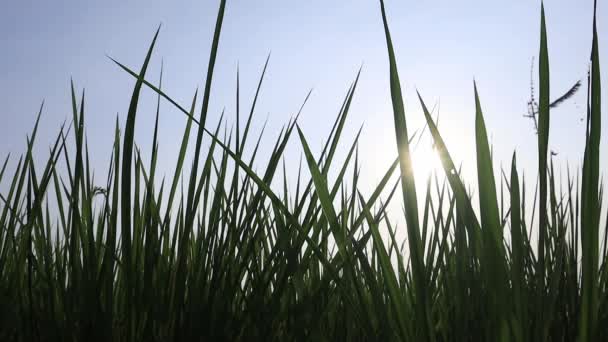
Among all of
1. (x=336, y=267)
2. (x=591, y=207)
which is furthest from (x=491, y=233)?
(x=336, y=267)

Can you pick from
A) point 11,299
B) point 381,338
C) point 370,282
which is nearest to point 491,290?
point 370,282

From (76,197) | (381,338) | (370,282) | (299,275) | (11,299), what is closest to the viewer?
(370,282)

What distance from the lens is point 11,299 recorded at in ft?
4.04

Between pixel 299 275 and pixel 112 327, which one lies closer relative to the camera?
pixel 112 327

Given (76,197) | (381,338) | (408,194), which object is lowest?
(381,338)

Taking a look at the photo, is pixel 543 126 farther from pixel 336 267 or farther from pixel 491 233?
pixel 336 267

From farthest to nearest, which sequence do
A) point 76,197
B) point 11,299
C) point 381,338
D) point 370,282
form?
1. point 11,299
2. point 76,197
3. point 381,338
4. point 370,282

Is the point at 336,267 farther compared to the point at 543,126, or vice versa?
the point at 336,267

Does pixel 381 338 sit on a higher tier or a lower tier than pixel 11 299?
lower

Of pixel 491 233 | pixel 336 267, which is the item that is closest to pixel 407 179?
pixel 491 233

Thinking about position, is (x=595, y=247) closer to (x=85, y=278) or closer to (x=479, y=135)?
(x=479, y=135)

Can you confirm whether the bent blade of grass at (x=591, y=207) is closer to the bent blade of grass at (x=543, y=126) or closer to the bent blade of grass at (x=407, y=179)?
the bent blade of grass at (x=543, y=126)

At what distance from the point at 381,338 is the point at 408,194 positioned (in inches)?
14.0

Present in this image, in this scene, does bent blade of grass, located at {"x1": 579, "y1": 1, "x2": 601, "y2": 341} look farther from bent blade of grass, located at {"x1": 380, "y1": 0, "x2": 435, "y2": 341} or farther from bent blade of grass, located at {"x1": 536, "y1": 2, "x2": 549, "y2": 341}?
bent blade of grass, located at {"x1": 380, "y1": 0, "x2": 435, "y2": 341}
